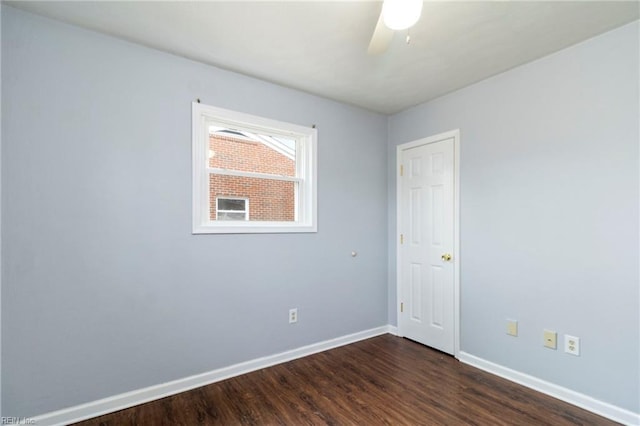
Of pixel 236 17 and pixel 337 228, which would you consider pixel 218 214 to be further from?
pixel 236 17

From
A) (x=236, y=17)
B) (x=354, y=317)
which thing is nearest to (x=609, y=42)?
(x=236, y=17)

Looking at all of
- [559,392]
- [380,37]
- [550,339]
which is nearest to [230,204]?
[380,37]

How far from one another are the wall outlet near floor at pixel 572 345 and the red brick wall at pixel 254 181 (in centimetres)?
238

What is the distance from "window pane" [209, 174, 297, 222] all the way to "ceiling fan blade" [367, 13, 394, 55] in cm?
156

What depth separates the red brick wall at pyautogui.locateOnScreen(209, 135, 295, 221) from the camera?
2.63m

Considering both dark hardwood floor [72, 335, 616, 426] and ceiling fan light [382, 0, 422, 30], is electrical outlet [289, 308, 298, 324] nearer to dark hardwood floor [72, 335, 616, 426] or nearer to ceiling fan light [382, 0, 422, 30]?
dark hardwood floor [72, 335, 616, 426]

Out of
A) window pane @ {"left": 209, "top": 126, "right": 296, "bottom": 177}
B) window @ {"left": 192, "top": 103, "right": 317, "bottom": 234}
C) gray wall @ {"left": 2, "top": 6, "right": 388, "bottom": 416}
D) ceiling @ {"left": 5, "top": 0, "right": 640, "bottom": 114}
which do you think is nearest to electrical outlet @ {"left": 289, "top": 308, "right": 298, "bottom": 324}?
gray wall @ {"left": 2, "top": 6, "right": 388, "bottom": 416}

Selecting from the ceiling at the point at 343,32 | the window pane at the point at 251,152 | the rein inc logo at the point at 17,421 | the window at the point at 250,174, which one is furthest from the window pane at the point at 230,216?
the rein inc logo at the point at 17,421

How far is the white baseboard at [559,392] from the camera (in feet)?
6.39

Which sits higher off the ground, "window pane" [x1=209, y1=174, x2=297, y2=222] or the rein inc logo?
"window pane" [x1=209, y1=174, x2=297, y2=222]

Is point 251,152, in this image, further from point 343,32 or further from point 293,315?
point 293,315

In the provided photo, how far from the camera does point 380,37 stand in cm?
160

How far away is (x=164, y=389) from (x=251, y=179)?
1774 mm

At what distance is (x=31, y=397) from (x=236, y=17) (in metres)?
2.64
